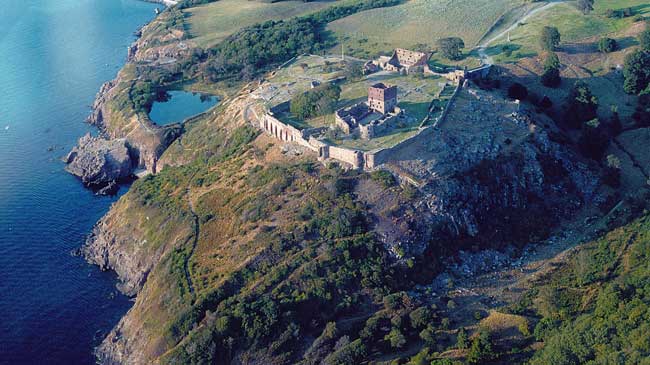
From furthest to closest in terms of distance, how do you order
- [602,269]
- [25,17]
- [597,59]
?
1. [25,17]
2. [597,59]
3. [602,269]

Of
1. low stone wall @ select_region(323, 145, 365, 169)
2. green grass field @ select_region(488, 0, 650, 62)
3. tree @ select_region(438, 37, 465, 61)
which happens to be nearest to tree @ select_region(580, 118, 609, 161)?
green grass field @ select_region(488, 0, 650, 62)

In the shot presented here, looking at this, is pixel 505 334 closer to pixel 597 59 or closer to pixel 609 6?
pixel 597 59

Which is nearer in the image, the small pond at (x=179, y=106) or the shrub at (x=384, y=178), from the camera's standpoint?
the shrub at (x=384, y=178)

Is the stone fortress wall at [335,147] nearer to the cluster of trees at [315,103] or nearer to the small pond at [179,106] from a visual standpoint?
the cluster of trees at [315,103]

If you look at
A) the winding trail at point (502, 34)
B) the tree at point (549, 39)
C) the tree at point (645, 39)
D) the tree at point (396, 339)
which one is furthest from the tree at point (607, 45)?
the tree at point (396, 339)

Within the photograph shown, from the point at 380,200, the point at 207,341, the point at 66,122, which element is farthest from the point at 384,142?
the point at 66,122

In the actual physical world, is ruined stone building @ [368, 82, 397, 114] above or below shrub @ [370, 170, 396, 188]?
above

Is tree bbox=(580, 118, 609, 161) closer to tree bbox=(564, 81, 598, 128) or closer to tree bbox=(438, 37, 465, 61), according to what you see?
tree bbox=(564, 81, 598, 128)
